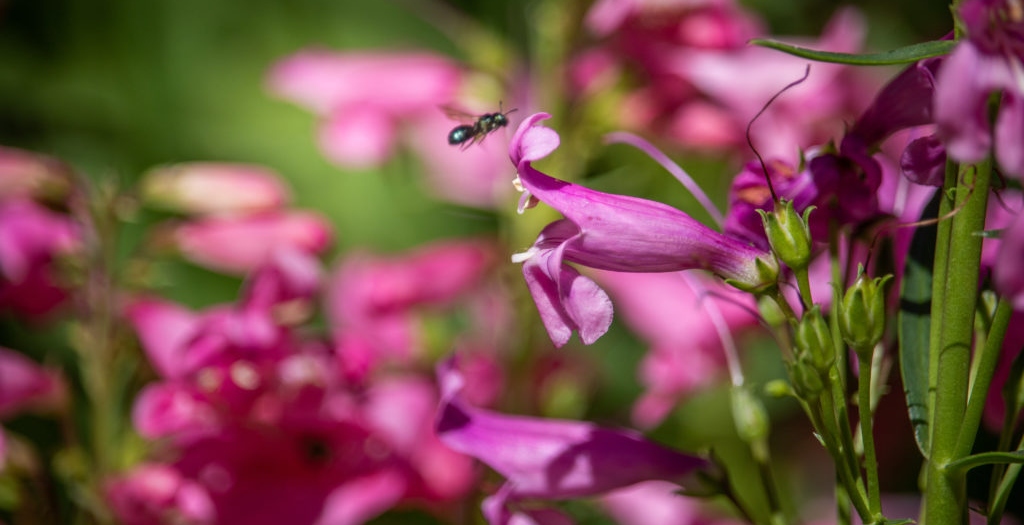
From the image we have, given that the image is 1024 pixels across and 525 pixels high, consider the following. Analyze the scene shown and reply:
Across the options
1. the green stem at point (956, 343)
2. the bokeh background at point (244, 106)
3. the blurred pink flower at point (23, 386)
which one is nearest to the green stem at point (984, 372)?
the green stem at point (956, 343)

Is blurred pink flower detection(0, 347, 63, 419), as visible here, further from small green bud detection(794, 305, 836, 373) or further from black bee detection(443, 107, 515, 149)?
small green bud detection(794, 305, 836, 373)

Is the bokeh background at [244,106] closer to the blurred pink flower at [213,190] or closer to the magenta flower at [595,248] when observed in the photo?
the blurred pink flower at [213,190]

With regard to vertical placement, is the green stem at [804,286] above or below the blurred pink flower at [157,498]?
above

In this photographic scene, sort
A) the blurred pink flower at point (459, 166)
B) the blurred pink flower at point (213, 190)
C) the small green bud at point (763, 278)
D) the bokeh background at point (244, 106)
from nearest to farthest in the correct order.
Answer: the small green bud at point (763, 278) < the blurred pink flower at point (213, 190) < the blurred pink flower at point (459, 166) < the bokeh background at point (244, 106)

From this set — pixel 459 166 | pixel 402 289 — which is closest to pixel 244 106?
pixel 459 166

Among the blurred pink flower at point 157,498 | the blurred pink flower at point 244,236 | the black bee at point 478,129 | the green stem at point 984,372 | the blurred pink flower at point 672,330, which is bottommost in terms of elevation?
the blurred pink flower at point 672,330

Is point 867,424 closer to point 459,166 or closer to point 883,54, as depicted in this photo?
point 883,54

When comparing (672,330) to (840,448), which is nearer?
(840,448)
